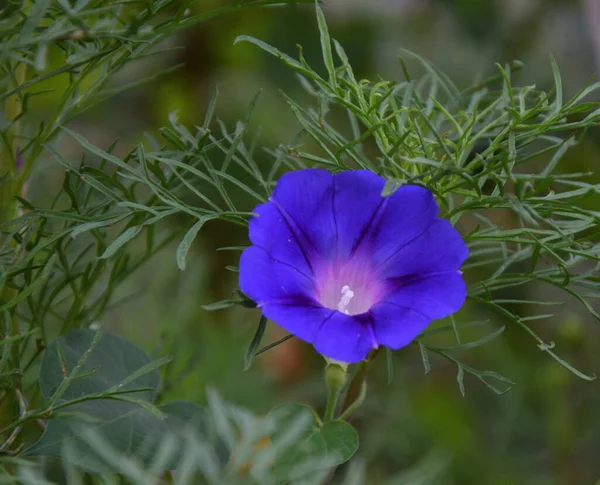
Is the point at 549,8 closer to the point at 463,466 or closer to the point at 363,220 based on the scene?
the point at 463,466

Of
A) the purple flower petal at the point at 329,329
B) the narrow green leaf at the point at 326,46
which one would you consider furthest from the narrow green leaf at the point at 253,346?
the narrow green leaf at the point at 326,46

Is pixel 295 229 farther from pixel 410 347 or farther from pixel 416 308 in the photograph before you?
pixel 410 347

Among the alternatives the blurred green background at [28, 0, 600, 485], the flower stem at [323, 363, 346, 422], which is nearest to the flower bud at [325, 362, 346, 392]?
the flower stem at [323, 363, 346, 422]

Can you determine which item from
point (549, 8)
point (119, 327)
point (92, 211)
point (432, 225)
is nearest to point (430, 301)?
point (432, 225)

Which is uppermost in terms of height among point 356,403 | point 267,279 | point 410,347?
point 267,279

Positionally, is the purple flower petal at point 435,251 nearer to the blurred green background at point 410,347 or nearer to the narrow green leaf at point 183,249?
the narrow green leaf at point 183,249

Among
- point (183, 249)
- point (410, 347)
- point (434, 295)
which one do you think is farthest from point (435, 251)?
point (410, 347)

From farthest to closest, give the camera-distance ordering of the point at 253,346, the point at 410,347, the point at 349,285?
1. the point at 410,347
2. the point at 349,285
3. the point at 253,346
